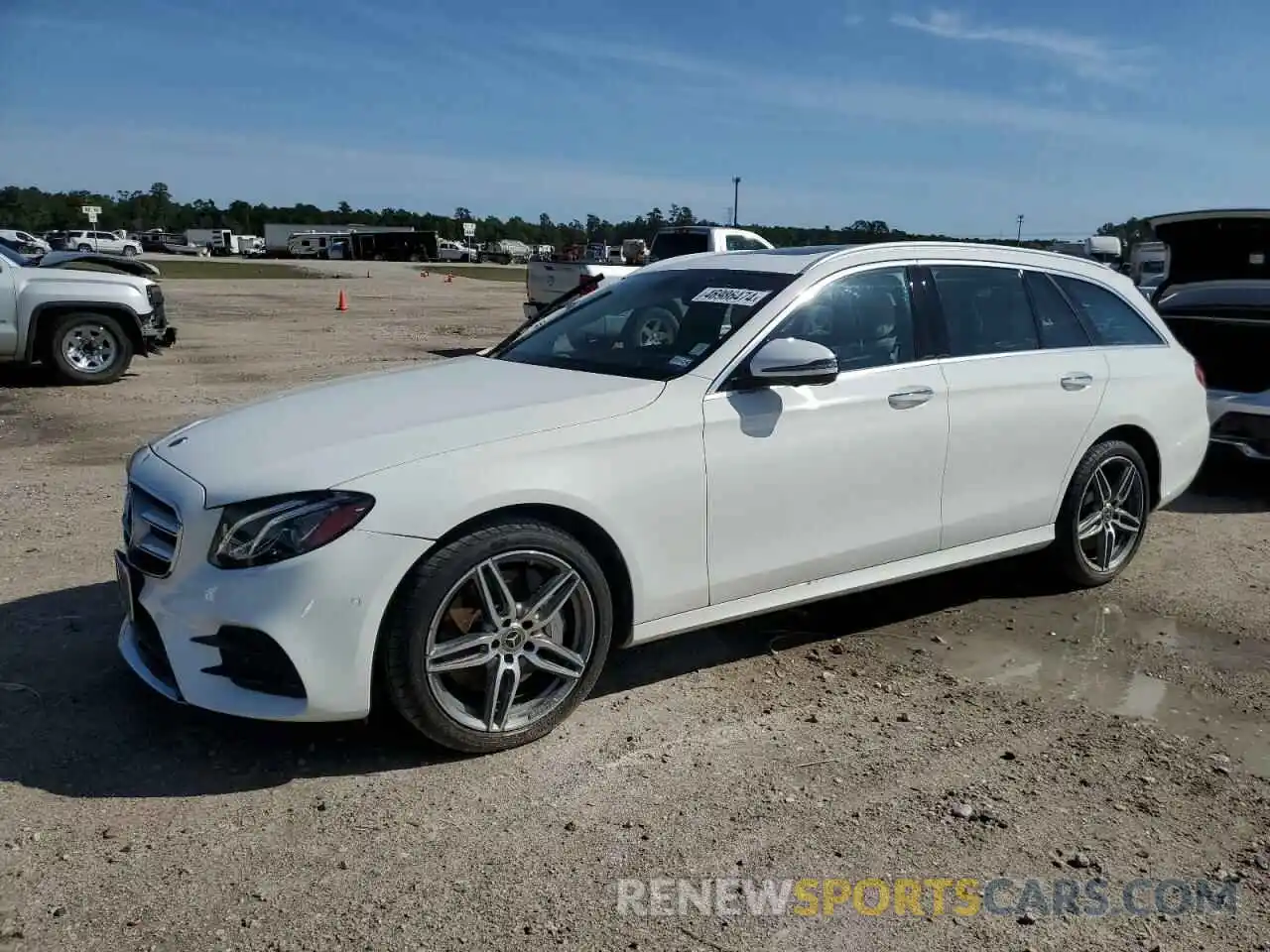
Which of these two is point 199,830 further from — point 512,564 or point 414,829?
point 512,564

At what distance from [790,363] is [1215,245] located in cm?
591

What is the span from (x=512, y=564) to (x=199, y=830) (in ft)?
4.05

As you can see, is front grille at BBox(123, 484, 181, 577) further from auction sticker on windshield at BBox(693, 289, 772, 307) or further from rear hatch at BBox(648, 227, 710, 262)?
rear hatch at BBox(648, 227, 710, 262)

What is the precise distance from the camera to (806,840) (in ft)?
10.3

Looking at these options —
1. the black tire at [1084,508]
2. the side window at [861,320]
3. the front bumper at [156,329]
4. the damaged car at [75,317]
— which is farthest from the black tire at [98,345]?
the black tire at [1084,508]

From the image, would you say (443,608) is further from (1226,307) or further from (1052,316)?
(1226,307)

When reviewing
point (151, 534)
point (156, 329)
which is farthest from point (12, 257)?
point (151, 534)

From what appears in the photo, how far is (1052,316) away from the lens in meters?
5.27

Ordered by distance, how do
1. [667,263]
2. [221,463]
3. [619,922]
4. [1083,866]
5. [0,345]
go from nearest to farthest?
[619,922] < [1083,866] < [221,463] < [667,263] < [0,345]

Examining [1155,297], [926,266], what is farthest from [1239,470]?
[926,266]

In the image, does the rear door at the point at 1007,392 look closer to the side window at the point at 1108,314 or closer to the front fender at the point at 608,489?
the side window at the point at 1108,314

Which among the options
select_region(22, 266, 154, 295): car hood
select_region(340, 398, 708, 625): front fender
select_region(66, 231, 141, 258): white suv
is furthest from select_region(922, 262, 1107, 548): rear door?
select_region(66, 231, 141, 258): white suv

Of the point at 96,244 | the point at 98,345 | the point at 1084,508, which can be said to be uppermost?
the point at 96,244

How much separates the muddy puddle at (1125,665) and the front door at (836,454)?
1.91 ft
